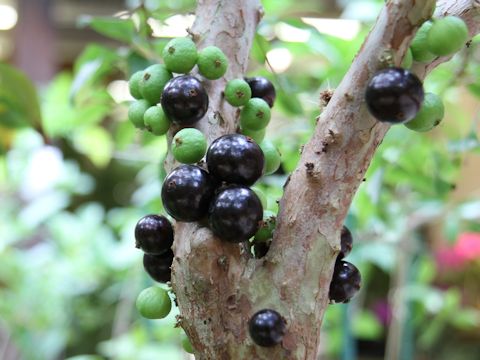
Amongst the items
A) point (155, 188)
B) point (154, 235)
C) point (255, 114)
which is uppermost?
point (255, 114)

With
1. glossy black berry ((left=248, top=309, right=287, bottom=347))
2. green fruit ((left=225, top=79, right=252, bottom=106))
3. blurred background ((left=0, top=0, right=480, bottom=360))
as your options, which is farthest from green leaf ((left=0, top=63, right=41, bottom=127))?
glossy black berry ((left=248, top=309, right=287, bottom=347))

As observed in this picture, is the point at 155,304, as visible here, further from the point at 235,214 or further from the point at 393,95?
the point at 393,95

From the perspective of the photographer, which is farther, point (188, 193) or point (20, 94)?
point (20, 94)

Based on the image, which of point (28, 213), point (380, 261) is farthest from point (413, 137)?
point (28, 213)

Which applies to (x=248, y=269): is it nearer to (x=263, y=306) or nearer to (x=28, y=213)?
(x=263, y=306)

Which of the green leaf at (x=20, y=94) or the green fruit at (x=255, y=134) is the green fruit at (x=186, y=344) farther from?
the green leaf at (x=20, y=94)

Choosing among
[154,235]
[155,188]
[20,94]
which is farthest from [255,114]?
[155,188]
